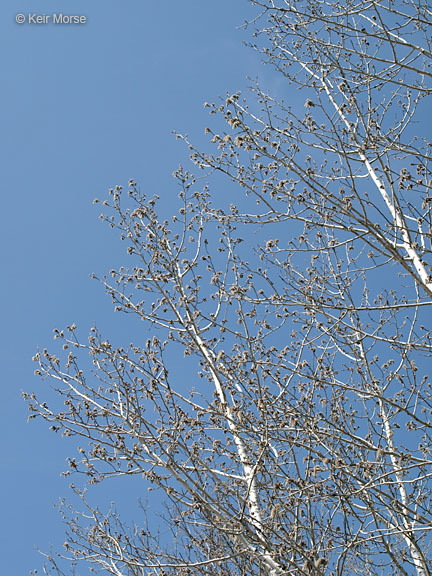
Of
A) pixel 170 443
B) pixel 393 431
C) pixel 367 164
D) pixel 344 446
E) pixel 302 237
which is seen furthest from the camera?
pixel 393 431

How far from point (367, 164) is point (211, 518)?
3995mm

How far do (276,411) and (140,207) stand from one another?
8.24 feet

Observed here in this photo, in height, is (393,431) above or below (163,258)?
below

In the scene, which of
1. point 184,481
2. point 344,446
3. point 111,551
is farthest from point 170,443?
point 111,551

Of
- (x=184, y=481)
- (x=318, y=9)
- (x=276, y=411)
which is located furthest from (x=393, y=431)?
(x=318, y=9)

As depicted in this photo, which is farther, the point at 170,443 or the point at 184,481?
the point at 170,443

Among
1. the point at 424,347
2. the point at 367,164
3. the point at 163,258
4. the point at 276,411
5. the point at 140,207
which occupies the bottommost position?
the point at 276,411

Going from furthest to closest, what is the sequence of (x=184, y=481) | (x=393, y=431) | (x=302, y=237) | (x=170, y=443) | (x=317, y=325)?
(x=393, y=431)
(x=302, y=237)
(x=317, y=325)
(x=170, y=443)
(x=184, y=481)

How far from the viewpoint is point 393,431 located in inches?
269

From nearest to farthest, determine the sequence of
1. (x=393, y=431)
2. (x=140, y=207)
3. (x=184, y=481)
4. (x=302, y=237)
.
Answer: (x=184, y=481), (x=302, y=237), (x=140, y=207), (x=393, y=431)

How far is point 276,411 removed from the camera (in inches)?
185

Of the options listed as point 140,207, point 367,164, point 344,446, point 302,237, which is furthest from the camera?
point 367,164

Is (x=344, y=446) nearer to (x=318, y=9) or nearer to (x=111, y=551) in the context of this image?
(x=111, y=551)

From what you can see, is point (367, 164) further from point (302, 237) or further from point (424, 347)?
point (424, 347)
